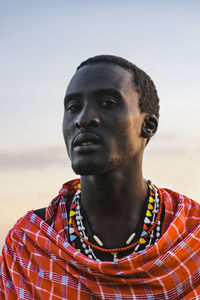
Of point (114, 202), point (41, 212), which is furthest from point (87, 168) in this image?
point (41, 212)

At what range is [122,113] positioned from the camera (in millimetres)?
3668

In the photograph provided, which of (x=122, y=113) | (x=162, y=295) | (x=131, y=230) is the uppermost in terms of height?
(x=122, y=113)

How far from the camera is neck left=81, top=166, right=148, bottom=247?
3.79m

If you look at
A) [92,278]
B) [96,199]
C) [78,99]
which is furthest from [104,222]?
[78,99]

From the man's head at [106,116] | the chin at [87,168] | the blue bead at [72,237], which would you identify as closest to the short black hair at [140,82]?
the man's head at [106,116]

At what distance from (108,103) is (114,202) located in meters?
0.86

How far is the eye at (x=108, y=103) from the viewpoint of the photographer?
365cm

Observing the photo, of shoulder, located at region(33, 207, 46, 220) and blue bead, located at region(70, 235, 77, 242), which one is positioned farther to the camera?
shoulder, located at region(33, 207, 46, 220)

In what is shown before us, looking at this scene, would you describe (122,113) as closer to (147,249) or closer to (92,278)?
(147,249)

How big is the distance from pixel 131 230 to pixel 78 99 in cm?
123

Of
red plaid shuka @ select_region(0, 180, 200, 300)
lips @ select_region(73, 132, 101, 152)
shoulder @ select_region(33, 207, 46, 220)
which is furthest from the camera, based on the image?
shoulder @ select_region(33, 207, 46, 220)

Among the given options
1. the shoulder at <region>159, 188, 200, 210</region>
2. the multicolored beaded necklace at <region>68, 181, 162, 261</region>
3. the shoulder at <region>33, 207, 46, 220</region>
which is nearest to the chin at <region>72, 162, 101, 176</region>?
the multicolored beaded necklace at <region>68, 181, 162, 261</region>

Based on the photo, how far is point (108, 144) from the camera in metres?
3.54

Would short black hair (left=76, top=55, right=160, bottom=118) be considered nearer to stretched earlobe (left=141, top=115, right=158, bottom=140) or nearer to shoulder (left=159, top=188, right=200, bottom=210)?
stretched earlobe (left=141, top=115, right=158, bottom=140)
